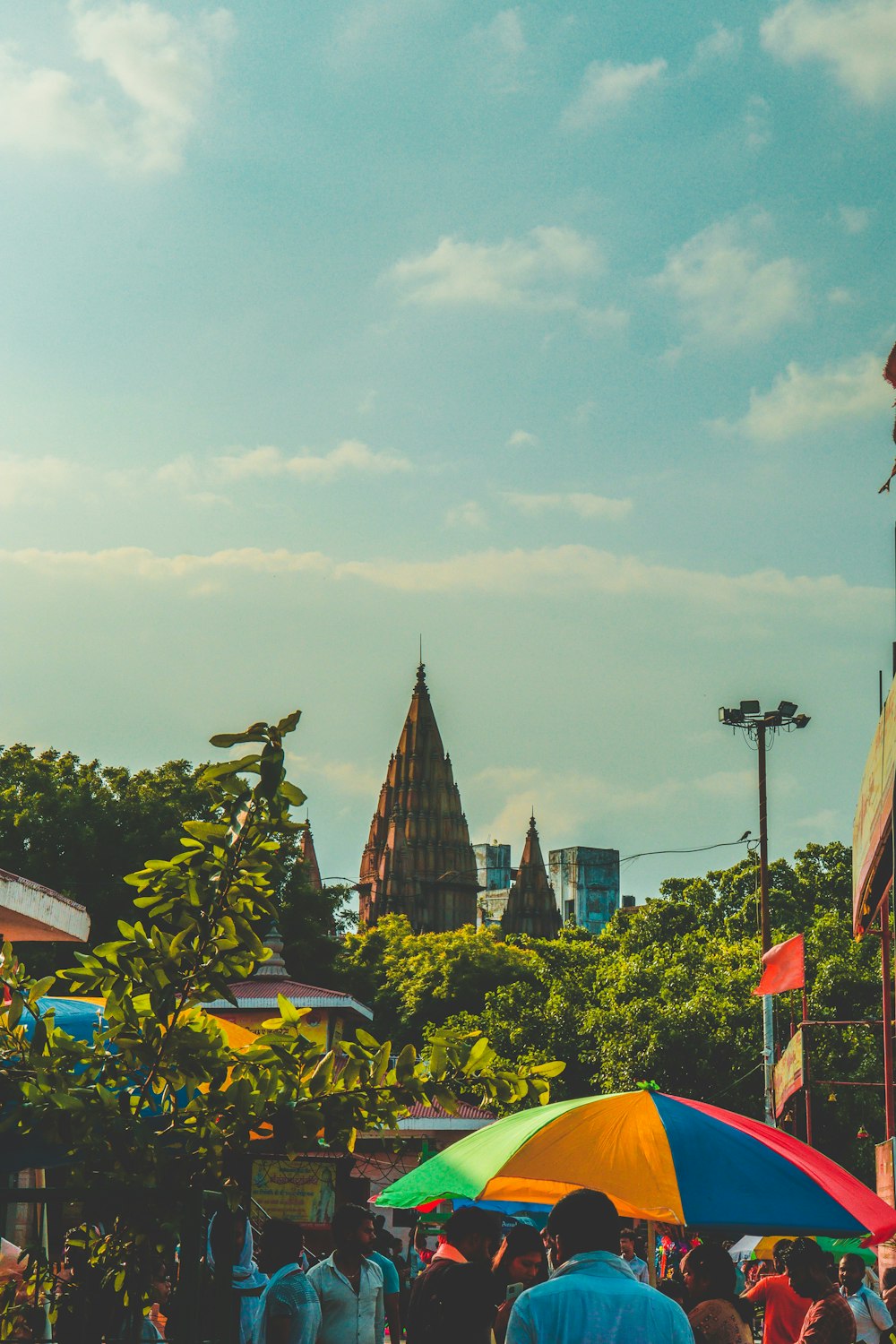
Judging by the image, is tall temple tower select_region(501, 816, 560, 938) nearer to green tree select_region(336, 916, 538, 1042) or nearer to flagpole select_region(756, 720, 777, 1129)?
green tree select_region(336, 916, 538, 1042)

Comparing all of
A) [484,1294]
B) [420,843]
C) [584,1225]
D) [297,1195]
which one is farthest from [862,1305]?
[420,843]

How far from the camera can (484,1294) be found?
5125 millimetres

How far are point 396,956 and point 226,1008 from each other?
36.5 metres

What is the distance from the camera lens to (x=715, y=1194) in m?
6.07

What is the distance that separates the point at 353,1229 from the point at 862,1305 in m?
4.56

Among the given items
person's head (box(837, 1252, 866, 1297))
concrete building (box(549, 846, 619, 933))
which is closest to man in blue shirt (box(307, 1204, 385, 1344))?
person's head (box(837, 1252, 866, 1297))

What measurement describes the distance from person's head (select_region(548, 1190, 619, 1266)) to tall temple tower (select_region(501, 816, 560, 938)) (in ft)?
361

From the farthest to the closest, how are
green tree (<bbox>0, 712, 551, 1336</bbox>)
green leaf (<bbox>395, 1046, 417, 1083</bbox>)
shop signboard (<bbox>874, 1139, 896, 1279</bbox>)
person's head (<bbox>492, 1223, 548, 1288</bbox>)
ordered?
shop signboard (<bbox>874, 1139, 896, 1279</bbox>) < person's head (<bbox>492, 1223, 548, 1288</bbox>) < green leaf (<bbox>395, 1046, 417, 1083</bbox>) < green tree (<bbox>0, 712, 551, 1336</bbox>)

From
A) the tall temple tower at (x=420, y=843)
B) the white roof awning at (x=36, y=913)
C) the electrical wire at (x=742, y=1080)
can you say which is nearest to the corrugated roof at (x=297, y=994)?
the electrical wire at (x=742, y=1080)

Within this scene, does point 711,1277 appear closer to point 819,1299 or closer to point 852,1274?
point 819,1299

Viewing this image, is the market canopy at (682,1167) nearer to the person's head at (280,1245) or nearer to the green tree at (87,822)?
the person's head at (280,1245)

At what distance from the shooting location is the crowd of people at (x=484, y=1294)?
3.80m

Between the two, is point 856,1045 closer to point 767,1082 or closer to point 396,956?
point 767,1082

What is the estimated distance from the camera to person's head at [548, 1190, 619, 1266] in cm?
412
